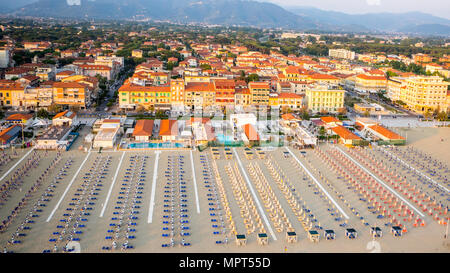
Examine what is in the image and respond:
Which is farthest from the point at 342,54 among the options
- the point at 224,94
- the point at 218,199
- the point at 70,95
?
the point at 218,199

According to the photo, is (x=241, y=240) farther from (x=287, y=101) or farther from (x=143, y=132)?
(x=287, y=101)

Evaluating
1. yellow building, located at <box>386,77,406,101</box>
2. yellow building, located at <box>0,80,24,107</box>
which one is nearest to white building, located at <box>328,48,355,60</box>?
yellow building, located at <box>386,77,406,101</box>

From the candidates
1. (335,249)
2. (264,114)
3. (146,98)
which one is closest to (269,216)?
(335,249)

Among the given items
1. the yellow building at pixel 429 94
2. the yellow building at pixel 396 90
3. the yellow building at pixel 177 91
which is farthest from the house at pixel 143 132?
the yellow building at pixel 396 90

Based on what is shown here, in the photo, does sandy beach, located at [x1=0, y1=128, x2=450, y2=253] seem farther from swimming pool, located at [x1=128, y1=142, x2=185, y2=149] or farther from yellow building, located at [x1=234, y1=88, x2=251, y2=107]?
yellow building, located at [x1=234, y1=88, x2=251, y2=107]

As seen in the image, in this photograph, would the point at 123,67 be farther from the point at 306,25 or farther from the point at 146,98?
the point at 306,25
